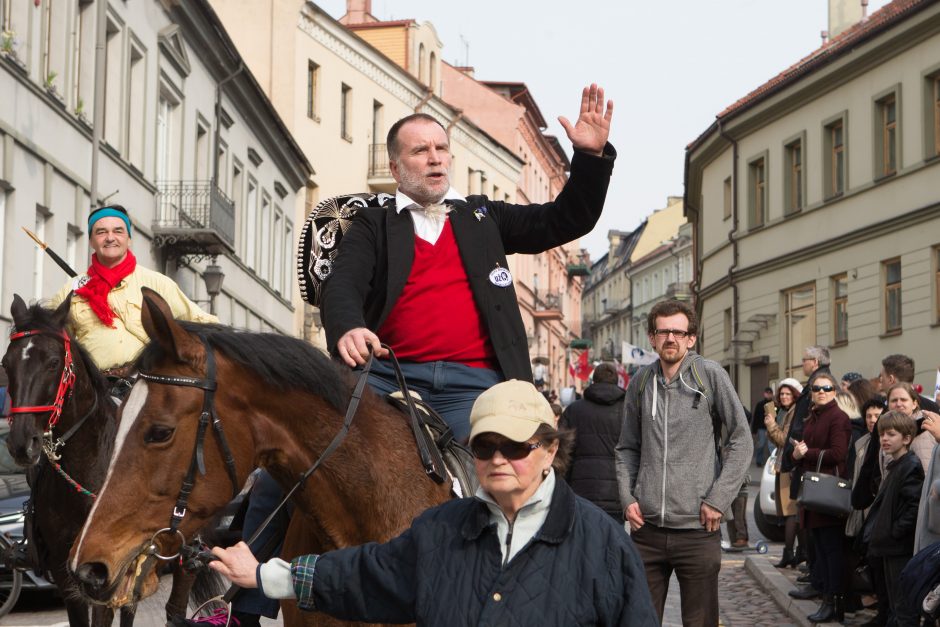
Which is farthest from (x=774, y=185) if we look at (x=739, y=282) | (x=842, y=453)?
(x=842, y=453)

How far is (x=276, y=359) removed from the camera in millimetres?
4664

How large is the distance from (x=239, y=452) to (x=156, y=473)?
33 cm

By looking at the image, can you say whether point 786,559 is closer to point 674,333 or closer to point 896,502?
point 896,502

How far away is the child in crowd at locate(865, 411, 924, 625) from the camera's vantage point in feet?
32.2

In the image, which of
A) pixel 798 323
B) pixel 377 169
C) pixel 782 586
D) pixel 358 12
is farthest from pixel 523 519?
pixel 358 12

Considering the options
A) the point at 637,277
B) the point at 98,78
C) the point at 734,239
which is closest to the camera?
the point at 98,78

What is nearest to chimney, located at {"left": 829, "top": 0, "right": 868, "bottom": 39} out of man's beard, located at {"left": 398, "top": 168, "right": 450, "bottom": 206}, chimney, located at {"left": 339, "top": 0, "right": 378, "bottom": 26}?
chimney, located at {"left": 339, "top": 0, "right": 378, "bottom": 26}

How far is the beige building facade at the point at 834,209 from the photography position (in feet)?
100

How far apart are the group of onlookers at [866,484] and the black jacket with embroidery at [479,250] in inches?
130

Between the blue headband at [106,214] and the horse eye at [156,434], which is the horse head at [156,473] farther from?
the blue headband at [106,214]

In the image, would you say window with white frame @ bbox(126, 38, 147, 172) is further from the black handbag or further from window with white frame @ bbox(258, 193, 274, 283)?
the black handbag

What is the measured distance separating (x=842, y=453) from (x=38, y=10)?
14450 millimetres

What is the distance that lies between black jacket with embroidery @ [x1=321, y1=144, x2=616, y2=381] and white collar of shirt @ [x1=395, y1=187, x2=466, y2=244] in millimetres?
34

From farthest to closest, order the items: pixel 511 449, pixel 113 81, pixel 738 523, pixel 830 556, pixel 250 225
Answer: pixel 250 225
pixel 113 81
pixel 738 523
pixel 830 556
pixel 511 449
